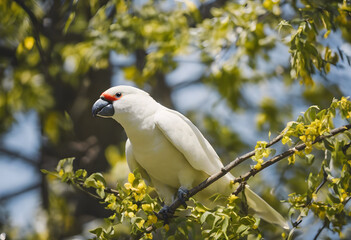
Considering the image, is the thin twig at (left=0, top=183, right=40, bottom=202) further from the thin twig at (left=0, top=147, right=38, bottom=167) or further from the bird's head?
the bird's head

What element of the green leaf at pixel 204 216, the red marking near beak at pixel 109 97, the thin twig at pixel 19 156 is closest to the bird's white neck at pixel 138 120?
the red marking near beak at pixel 109 97

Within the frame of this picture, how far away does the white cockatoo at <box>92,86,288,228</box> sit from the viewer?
2619mm

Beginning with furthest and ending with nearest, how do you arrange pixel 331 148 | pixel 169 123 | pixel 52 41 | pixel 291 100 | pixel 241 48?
1. pixel 291 100
2. pixel 52 41
3. pixel 241 48
4. pixel 169 123
5. pixel 331 148

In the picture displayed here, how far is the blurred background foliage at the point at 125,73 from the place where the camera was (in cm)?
350


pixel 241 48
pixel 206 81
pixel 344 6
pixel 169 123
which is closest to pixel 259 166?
pixel 169 123

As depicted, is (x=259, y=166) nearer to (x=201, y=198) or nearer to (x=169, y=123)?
(x=169, y=123)

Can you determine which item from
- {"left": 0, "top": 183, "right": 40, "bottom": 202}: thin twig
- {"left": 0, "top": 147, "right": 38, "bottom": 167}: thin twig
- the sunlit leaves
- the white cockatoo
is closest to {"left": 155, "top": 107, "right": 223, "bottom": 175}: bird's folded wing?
the white cockatoo

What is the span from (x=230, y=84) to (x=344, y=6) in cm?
183

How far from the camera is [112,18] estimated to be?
4359mm

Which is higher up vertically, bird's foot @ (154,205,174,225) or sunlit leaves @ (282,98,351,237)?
sunlit leaves @ (282,98,351,237)

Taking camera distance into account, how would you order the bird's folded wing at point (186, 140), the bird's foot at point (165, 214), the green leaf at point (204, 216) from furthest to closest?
the bird's folded wing at point (186, 140) < the bird's foot at point (165, 214) < the green leaf at point (204, 216)

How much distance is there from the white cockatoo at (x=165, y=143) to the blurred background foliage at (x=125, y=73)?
0.56m

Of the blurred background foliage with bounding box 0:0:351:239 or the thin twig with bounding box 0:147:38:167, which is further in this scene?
the thin twig with bounding box 0:147:38:167

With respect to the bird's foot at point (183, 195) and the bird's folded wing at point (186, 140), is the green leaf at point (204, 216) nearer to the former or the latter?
the bird's foot at point (183, 195)
